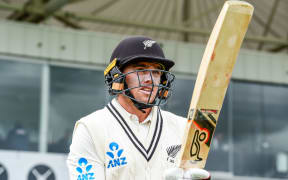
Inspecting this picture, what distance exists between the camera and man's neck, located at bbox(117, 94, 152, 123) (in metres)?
3.84

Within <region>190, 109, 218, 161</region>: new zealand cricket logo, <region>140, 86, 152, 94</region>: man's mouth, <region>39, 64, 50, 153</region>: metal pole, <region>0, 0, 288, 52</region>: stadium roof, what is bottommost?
<region>39, 64, 50, 153</region>: metal pole

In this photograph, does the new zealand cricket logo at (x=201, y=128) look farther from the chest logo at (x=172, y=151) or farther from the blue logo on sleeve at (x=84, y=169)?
the blue logo on sleeve at (x=84, y=169)

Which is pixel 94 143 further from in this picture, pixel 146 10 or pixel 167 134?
pixel 146 10

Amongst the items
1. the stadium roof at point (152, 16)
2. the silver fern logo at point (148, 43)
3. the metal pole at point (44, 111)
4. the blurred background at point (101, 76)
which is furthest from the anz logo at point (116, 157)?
the metal pole at point (44, 111)

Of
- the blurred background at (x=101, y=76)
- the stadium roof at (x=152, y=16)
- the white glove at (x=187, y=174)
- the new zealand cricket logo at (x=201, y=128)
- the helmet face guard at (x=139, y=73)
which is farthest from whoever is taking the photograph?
the stadium roof at (x=152, y=16)

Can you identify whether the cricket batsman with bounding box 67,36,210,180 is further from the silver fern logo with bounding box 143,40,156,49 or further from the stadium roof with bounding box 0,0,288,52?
the stadium roof with bounding box 0,0,288,52

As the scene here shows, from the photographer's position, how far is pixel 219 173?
50.1 feet

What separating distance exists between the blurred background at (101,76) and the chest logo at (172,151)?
9.41 m

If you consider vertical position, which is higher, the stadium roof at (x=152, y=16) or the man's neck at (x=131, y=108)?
the stadium roof at (x=152, y=16)

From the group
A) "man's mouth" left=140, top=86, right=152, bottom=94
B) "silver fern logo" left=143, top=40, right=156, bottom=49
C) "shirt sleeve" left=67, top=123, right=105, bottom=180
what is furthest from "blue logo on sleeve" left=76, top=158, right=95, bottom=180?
"silver fern logo" left=143, top=40, right=156, bottom=49

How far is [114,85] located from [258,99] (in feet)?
40.7

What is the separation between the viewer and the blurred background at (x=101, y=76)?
13398 millimetres

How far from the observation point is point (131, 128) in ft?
12.4

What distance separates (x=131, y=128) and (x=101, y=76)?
35.6 feet
